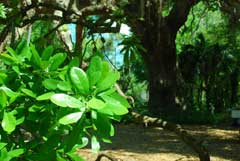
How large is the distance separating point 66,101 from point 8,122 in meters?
→ 0.40

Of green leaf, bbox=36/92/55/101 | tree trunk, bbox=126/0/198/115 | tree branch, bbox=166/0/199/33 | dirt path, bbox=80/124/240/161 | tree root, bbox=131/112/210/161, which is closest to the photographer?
green leaf, bbox=36/92/55/101

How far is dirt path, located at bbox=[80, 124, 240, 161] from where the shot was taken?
7293 mm

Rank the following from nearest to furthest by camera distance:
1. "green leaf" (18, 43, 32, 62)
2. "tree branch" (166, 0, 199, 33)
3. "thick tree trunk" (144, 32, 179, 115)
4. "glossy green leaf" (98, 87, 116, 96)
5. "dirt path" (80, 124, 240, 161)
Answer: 1. "glossy green leaf" (98, 87, 116, 96)
2. "green leaf" (18, 43, 32, 62)
3. "dirt path" (80, 124, 240, 161)
4. "tree branch" (166, 0, 199, 33)
5. "thick tree trunk" (144, 32, 179, 115)

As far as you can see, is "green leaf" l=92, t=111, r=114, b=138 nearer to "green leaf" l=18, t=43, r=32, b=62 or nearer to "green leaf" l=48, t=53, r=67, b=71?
"green leaf" l=48, t=53, r=67, b=71

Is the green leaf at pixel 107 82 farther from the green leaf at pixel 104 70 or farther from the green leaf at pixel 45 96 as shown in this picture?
the green leaf at pixel 45 96

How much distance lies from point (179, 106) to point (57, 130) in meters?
12.9

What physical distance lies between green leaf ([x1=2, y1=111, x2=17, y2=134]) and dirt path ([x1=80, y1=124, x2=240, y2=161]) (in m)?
4.18

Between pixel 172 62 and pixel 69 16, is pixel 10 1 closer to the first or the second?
pixel 69 16

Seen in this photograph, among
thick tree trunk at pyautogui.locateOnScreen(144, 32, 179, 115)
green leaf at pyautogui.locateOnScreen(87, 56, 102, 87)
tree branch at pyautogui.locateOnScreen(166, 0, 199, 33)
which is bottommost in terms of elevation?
thick tree trunk at pyautogui.locateOnScreen(144, 32, 179, 115)

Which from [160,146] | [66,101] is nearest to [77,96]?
[66,101]

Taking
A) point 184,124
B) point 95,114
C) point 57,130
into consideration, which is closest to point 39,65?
point 57,130

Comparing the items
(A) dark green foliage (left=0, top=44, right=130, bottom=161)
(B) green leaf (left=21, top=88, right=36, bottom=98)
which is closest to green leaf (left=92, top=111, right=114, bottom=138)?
(A) dark green foliage (left=0, top=44, right=130, bottom=161)

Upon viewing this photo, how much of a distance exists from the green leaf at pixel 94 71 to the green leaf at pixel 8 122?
17.2 inches

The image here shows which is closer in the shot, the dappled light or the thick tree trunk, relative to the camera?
the dappled light
